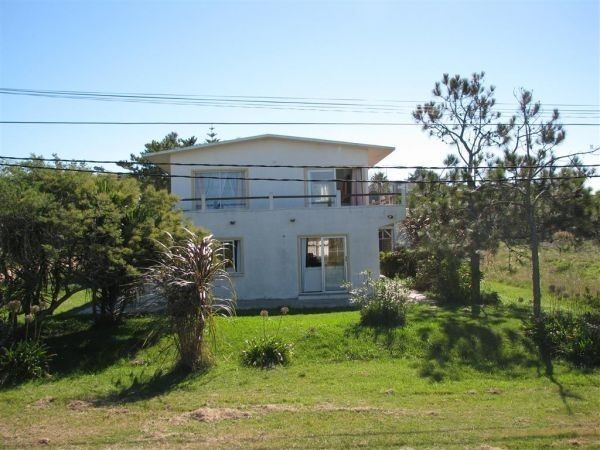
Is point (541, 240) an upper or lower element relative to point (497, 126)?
lower

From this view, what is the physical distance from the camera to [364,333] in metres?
13.3

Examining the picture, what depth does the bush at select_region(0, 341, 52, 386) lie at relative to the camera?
11188 mm

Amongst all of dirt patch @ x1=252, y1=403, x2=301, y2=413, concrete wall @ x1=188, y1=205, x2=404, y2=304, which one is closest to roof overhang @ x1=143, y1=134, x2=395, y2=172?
concrete wall @ x1=188, y1=205, x2=404, y2=304

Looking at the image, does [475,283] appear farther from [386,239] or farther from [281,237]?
[386,239]

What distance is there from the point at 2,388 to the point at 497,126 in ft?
46.1

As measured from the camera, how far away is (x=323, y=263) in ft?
65.6

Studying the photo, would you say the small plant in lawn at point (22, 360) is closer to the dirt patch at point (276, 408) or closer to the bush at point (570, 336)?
the dirt patch at point (276, 408)

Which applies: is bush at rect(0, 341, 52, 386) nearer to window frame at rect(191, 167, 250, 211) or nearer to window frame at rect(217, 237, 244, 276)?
window frame at rect(217, 237, 244, 276)

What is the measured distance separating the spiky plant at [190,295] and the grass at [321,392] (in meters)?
0.44

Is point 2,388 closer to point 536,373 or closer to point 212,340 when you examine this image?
point 212,340

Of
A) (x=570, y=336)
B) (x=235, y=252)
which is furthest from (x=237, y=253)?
(x=570, y=336)

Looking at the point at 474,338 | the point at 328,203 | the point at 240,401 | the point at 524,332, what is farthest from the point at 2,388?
the point at 328,203

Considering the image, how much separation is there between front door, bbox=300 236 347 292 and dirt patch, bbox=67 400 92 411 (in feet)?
36.0

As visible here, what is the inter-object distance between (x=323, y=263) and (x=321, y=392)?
10.4 m
